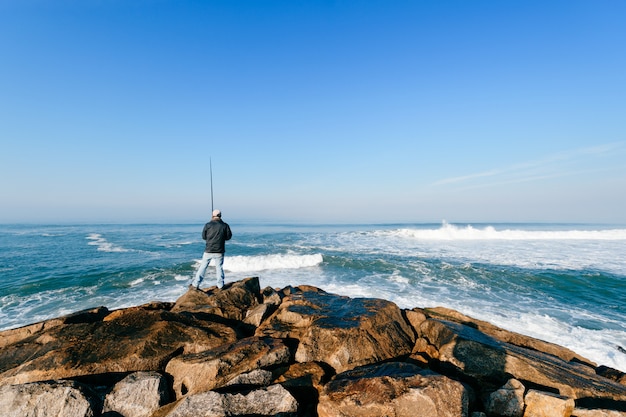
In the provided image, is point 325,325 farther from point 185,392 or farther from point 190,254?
point 190,254

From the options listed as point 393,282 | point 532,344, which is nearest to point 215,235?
point 532,344

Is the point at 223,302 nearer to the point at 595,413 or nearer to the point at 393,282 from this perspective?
the point at 595,413

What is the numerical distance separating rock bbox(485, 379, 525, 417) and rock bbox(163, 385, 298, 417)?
2405 millimetres

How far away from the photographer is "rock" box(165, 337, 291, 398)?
3713mm

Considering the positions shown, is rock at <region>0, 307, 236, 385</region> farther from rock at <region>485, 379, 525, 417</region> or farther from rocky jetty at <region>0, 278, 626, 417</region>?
rock at <region>485, 379, 525, 417</region>

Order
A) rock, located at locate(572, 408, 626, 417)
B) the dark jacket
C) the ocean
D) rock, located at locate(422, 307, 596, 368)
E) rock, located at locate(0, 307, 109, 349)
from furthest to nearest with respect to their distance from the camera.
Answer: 1. the ocean
2. the dark jacket
3. rock, located at locate(422, 307, 596, 368)
4. rock, located at locate(0, 307, 109, 349)
5. rock, located at locate(572, 408, 626, 417)

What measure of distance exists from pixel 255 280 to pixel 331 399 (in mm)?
5454

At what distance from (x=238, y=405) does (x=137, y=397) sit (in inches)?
56.8

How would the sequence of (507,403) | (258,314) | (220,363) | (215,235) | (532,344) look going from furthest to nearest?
(215,235), (258,314), (532,344), (220,363), (507,403)

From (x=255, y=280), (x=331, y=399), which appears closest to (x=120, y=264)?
(x=255, y=280)

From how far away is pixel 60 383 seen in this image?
345cm

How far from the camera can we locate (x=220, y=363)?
12.5ft

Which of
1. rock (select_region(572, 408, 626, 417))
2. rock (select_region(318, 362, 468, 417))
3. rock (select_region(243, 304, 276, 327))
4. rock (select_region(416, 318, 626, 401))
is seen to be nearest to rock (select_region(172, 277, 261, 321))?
rock (select_region(243, 304, 276, 327))

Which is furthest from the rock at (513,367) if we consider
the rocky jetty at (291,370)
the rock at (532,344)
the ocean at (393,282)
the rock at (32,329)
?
the rock at (32,329)
